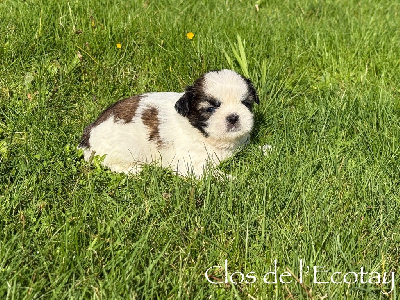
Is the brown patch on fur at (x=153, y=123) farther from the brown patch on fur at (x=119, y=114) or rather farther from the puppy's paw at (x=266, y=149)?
the puppy's paw at (x=266, y=149)

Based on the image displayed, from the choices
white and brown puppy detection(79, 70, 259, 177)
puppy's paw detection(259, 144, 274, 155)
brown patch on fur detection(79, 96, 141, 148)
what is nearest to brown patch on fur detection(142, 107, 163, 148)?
white and brown puppy detection(79, 70, 259, 177)

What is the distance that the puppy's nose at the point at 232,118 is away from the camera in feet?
13.2

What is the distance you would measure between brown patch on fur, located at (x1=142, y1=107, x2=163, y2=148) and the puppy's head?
1.00 feet

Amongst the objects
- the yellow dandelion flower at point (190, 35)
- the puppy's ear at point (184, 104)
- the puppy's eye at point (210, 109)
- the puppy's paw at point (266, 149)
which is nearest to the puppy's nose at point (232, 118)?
the puppy's eye at point (210, 109)

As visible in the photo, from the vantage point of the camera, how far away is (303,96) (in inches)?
211

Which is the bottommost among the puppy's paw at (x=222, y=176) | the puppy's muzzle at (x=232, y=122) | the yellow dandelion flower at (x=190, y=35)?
the puppy's paw at (x=222, y=176)

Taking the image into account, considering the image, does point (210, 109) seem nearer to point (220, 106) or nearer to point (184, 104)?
point (220, 106)

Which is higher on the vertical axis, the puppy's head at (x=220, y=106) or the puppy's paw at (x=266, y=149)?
the puppy's head at (x=220, y=106)

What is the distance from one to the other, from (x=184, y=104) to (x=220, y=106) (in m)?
0.28

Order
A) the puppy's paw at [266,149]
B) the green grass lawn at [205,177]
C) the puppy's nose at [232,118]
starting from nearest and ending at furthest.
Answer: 1. the green grass lawn at [205,177]
2. the puppy's nose at [232,118]
3. the puppy's paw at [266,149]

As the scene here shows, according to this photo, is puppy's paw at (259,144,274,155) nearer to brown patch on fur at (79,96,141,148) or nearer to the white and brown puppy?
the white and brown puppy

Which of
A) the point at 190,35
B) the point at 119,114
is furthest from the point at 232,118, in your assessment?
the point at 190,35

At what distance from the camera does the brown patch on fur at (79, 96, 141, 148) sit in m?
4.46

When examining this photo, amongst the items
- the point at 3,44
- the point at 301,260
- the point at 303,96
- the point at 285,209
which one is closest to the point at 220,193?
the point at 285,209
